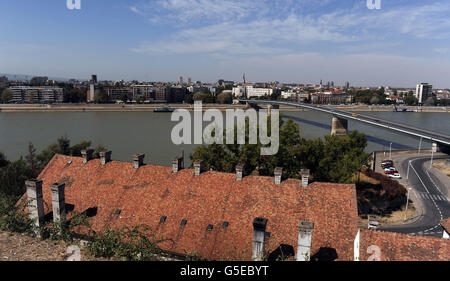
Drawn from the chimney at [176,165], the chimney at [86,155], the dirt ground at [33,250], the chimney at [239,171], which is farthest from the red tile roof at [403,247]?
the chimney at [86,155]

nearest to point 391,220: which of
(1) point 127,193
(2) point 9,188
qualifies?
(1) point 127,193

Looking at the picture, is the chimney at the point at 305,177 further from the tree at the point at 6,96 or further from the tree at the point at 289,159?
the tree at the point at 6,96

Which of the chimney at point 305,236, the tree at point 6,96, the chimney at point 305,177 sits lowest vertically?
the chimney at point 305,236

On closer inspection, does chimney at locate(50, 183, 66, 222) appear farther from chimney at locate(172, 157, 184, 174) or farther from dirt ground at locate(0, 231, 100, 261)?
chimney at locate(172, 157, 184, 174)

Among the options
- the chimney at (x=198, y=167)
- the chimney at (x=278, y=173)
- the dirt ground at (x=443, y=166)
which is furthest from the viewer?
the dirt ground at (x=443, y=166)

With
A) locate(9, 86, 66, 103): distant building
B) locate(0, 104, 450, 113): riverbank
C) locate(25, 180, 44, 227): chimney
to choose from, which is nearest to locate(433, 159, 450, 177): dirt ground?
locate(25, 180, 44, 227): chimney
